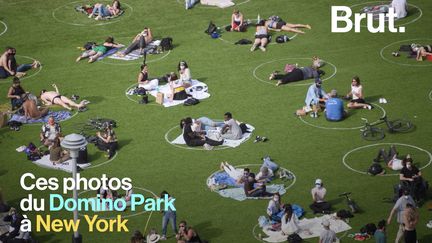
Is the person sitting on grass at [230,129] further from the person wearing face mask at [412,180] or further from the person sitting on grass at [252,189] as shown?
Result: the person wearing face mask at [412,180]

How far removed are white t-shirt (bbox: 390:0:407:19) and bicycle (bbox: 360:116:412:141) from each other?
13686mm

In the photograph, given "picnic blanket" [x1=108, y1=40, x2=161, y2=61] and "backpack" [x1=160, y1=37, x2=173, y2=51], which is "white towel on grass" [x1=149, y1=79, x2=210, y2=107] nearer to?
"picnic blanket" [x1=108, y1=40, x2=161, y2=61]

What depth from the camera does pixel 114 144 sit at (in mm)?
49750

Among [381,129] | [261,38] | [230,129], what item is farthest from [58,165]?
[261,38]

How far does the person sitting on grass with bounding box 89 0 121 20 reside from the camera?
Answer: 66500 mm

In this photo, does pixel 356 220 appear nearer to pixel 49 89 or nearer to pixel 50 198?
pixel 50 198

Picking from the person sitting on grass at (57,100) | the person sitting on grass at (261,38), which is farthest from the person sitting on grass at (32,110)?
the person sitting on grass at (261,38)

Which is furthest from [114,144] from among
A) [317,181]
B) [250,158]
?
[317,181]

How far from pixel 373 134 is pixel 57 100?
15.7 meters

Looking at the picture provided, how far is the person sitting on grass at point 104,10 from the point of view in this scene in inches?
2618

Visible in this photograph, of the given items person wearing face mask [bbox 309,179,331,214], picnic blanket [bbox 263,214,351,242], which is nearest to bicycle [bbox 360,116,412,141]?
person wearing face mask [bbox 309,179,331,214]

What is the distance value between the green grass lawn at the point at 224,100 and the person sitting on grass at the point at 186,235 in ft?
3.45

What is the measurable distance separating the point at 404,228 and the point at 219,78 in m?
19.5

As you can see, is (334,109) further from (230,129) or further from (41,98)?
(41,98)
